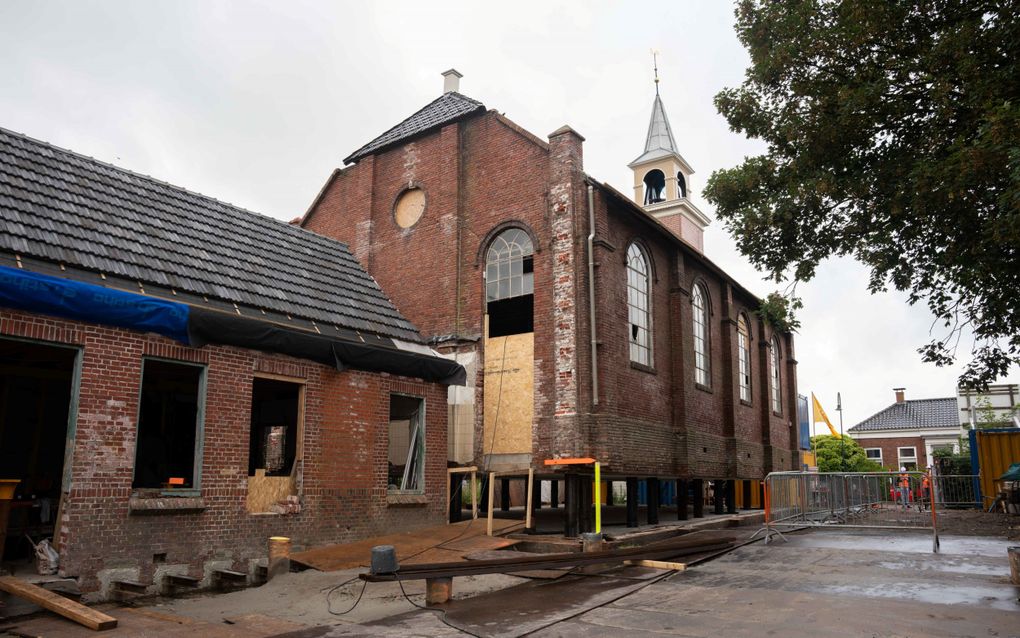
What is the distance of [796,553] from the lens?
509 inches

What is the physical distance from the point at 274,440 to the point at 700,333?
1200 cm

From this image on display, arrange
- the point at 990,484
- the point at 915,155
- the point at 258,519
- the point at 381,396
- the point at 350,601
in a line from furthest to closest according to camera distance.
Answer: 1. the point at 990,484
2. the point at 381,396
3. the point at 258,519
4. the point at 915,155
5. the point at 350,601

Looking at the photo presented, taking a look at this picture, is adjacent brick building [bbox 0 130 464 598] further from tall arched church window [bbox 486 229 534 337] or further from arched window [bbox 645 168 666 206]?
arched window [bbox 645 168 666 206]

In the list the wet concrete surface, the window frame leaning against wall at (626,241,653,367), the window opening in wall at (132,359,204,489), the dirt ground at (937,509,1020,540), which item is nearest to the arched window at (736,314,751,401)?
the dirt ground at (937,509,1020,540)

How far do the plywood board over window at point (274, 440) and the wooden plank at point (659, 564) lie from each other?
549 cm

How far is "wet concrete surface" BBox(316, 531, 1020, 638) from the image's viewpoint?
752 cm

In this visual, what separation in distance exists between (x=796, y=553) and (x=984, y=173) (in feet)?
23.2

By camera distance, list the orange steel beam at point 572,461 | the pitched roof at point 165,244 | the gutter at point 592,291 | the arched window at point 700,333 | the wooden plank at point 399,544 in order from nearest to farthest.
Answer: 1. the pitched roof at point 165,244
2. the wooden plank at point 399,544
3. the orange steel beam at point 572,461
4. the gutter at point 592,291
5. the arched window at point 700,333

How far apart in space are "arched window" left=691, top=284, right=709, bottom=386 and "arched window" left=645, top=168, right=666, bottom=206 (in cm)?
1622

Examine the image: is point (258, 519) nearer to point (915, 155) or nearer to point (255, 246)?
point (255, 246)

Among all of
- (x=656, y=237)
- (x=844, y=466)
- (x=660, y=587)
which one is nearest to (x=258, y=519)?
(x=660, y=587)

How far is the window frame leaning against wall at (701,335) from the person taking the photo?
21.0 metres

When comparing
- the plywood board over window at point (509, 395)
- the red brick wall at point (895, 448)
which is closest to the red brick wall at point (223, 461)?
the plywood board over window at point (509, 395)

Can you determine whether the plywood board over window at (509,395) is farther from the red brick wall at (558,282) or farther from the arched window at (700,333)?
the arched window at (700,333)
